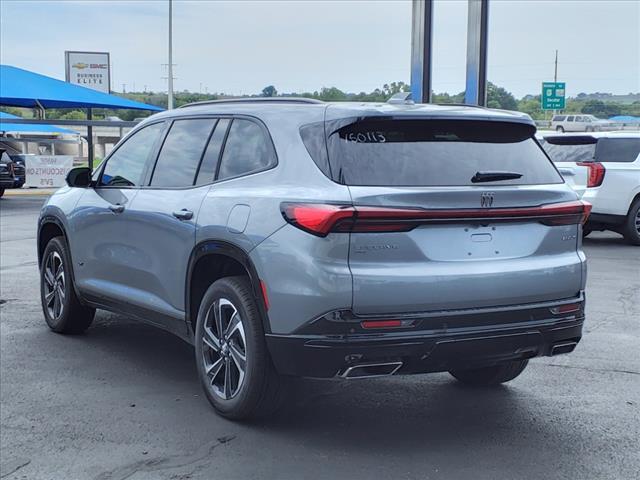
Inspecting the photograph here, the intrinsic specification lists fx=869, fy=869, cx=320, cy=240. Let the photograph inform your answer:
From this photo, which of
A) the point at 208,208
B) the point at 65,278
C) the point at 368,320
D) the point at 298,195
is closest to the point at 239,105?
the point at 208,208

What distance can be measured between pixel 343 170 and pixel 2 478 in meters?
2.22

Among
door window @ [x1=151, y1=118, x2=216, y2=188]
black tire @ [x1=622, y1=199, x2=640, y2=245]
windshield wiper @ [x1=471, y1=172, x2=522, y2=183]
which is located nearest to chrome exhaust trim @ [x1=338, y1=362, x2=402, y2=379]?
windshield wiper @ [x1=471, y1=172, x2=522, y2=183]

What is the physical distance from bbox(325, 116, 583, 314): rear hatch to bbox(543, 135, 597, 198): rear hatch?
8784 millimetres

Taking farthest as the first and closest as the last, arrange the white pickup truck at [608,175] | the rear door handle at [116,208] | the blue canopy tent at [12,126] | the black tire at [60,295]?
the blue canopy tent at [12,126]
the white pickup truck at [608,175]
the black tire at [60,295]
the rear door handle at [116,208]

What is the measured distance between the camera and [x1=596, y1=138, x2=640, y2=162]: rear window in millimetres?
13352

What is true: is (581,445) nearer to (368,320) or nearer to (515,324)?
(515,324)

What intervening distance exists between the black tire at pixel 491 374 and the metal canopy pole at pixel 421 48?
12.6 m

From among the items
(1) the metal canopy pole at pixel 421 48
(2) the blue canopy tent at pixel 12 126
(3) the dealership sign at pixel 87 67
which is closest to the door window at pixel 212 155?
(1) the metal canopy pole at pixel 421 48

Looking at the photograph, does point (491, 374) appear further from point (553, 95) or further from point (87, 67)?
point (553, 95)

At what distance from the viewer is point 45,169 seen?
97.4ft

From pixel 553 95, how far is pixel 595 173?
55.4 meters

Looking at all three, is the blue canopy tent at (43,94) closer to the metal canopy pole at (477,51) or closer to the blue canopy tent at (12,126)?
the blue canopy tent at (12,126)

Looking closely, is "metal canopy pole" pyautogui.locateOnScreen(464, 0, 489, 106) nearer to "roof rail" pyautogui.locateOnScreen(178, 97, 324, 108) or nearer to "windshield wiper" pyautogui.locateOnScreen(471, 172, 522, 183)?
"roof rail" pyautogui.locateOnScreen(178, 97, 324, 108)

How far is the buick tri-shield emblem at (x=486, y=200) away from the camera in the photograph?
4406 mm
